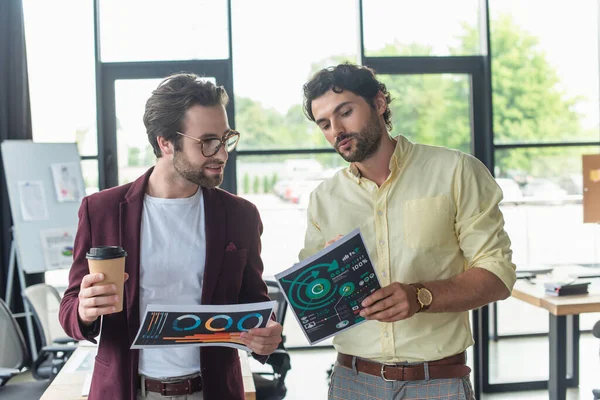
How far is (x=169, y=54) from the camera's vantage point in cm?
561

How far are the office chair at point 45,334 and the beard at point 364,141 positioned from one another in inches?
101

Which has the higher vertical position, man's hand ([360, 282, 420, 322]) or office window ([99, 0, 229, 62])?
office window ([99, 0, 229, 62])

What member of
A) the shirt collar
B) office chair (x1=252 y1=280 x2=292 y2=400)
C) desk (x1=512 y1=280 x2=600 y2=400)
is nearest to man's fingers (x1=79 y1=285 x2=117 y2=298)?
the shirt collar

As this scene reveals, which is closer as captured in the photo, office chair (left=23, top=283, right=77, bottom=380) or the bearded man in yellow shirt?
the bearded man in yellow shirt

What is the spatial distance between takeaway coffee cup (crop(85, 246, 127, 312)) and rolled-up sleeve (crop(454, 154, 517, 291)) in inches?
38.8

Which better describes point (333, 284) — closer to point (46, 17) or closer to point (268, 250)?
point (268, 250)

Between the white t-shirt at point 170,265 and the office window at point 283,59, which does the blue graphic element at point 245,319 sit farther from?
the office window at point 283,59

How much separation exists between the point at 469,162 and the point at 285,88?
393cm

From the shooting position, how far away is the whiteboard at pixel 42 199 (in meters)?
5.28

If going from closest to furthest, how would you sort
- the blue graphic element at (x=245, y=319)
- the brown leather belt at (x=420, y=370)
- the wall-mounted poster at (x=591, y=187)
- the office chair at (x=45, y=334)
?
1. the blue graphic element at (x=245, y=319)
2. the brown leather belt at (x=420, y=370)
3. the office chair at (x=45, y=334)
4. the wall-mounted poster at (x=591, y=187)

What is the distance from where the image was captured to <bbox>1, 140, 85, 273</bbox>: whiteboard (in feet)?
17.3

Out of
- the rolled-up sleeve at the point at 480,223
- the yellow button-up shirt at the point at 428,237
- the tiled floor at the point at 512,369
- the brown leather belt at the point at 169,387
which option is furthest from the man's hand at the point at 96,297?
the tiled floor at the point at 512,369

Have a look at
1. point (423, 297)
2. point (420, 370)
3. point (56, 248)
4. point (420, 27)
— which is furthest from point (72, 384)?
point (420, 27)

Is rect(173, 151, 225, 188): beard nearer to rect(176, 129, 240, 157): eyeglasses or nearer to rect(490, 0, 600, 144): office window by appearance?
rect(176, 129, 240, 157): eyeglasses
